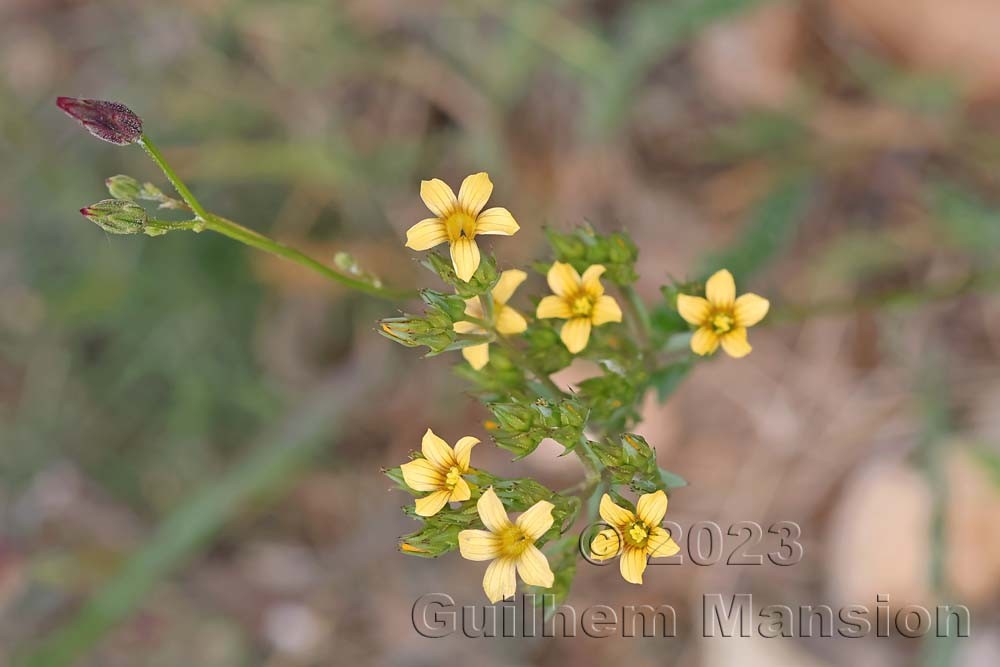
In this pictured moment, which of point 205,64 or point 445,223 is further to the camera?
point 205,64

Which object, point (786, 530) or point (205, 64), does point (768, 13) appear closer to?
point (786, 530)

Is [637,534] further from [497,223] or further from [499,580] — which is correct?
[497,223]

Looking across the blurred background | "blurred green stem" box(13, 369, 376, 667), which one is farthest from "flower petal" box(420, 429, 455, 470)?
"blurred green stem" box(13, 369, 376, 667)

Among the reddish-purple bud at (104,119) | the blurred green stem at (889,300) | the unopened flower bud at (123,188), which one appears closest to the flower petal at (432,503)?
the unopened flower bud at (123,188)

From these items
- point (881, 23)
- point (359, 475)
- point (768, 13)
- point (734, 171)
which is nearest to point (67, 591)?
point (359, 475)

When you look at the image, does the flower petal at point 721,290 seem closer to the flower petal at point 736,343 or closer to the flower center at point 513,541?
the flower petal at point 736,343

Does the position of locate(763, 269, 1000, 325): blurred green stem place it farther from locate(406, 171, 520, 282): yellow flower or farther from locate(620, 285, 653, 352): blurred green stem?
locate(406, 171, 520, 282): yellow flower
